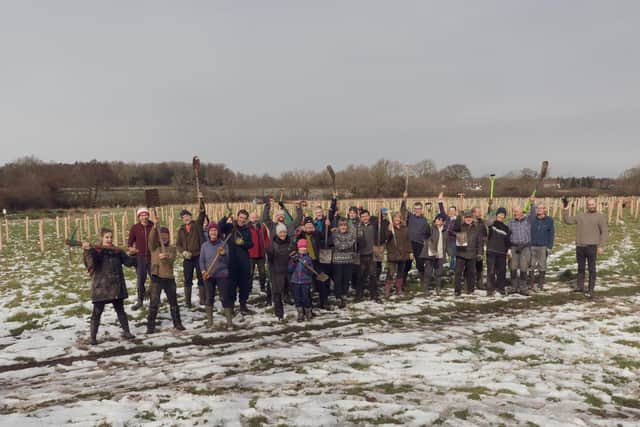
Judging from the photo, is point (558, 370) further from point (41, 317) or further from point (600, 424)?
point (41, 317)

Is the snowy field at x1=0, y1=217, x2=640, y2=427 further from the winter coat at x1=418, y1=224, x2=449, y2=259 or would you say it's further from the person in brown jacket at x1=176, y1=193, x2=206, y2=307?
the winter coat at x1=418, y1=224, x2=449, y2=259

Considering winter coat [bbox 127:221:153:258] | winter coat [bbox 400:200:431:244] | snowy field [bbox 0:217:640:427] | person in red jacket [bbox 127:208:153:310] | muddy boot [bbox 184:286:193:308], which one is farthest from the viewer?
winter coat [bbox 400:200:431:244]

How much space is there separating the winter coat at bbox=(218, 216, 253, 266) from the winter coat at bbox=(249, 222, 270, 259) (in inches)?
14.5

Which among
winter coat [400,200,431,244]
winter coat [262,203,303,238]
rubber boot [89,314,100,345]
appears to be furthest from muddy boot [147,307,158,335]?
winter coat [400,200,431,244]

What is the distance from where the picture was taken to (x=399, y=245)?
1026cm

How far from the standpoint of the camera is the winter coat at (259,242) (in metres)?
9.65

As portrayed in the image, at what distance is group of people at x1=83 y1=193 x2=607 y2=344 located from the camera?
8109mm

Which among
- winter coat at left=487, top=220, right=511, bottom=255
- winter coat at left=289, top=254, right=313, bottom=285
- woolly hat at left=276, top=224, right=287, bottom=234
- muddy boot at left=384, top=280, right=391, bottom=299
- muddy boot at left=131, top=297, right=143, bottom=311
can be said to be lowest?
muddy boot at left=131, top=297, right=143, bottom=311

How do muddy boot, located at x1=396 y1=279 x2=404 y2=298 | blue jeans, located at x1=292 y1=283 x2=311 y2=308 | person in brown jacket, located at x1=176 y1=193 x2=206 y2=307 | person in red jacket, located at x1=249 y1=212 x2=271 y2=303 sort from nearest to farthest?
blue jeans, located at x1=292 y1=283 x2=311 y2=308
person in brown jacket, located at x1=176 y1=193 x2=206 y2=307
person in red jacket, located at x1=249 y1=212 x2=271 y2=303
muddy boot, located at x1=396 y1=279 x2=404 y2=298

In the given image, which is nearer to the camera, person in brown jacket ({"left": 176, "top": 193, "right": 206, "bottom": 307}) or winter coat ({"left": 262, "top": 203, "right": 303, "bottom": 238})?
person in brown jacket ({"left": 176, "top": 193, "right": 206, "bottom": 307})

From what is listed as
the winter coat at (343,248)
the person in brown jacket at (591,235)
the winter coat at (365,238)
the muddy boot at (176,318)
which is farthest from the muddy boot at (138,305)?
the person in brown jacket at (591,235)

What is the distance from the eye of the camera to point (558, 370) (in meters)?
5.88

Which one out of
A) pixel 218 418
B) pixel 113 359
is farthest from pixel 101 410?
pixel 113 359

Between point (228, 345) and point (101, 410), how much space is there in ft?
8.22
